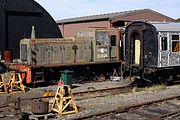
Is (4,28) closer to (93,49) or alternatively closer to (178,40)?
(93,49)

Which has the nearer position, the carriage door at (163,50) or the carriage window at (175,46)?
the carriage door at (163,50)

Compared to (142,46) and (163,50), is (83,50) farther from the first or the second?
(163,50)

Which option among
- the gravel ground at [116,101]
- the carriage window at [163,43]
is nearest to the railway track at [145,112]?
the gravel ground at [116,101]

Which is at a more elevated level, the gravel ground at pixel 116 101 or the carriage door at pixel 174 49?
the carriage door at pixel 174 49

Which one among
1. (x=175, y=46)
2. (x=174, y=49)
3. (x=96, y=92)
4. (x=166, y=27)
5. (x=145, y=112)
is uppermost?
(x=166, y=27)

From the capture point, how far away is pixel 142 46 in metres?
17.9

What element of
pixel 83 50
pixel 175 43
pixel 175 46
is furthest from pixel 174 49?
pixel 83 50

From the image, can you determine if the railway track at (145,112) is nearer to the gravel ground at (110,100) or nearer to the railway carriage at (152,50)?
the gravel ground at (110,100)

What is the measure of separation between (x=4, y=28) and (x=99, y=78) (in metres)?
9.55

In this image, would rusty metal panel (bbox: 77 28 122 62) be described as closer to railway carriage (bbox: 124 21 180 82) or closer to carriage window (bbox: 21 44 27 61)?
railway carriage (bbox: 124 21 180 82)

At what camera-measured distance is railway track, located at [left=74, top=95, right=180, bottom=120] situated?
1049cm

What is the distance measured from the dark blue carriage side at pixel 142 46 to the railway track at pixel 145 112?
198 inches

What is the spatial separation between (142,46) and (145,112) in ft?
23.1

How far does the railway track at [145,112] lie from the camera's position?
10488mm
